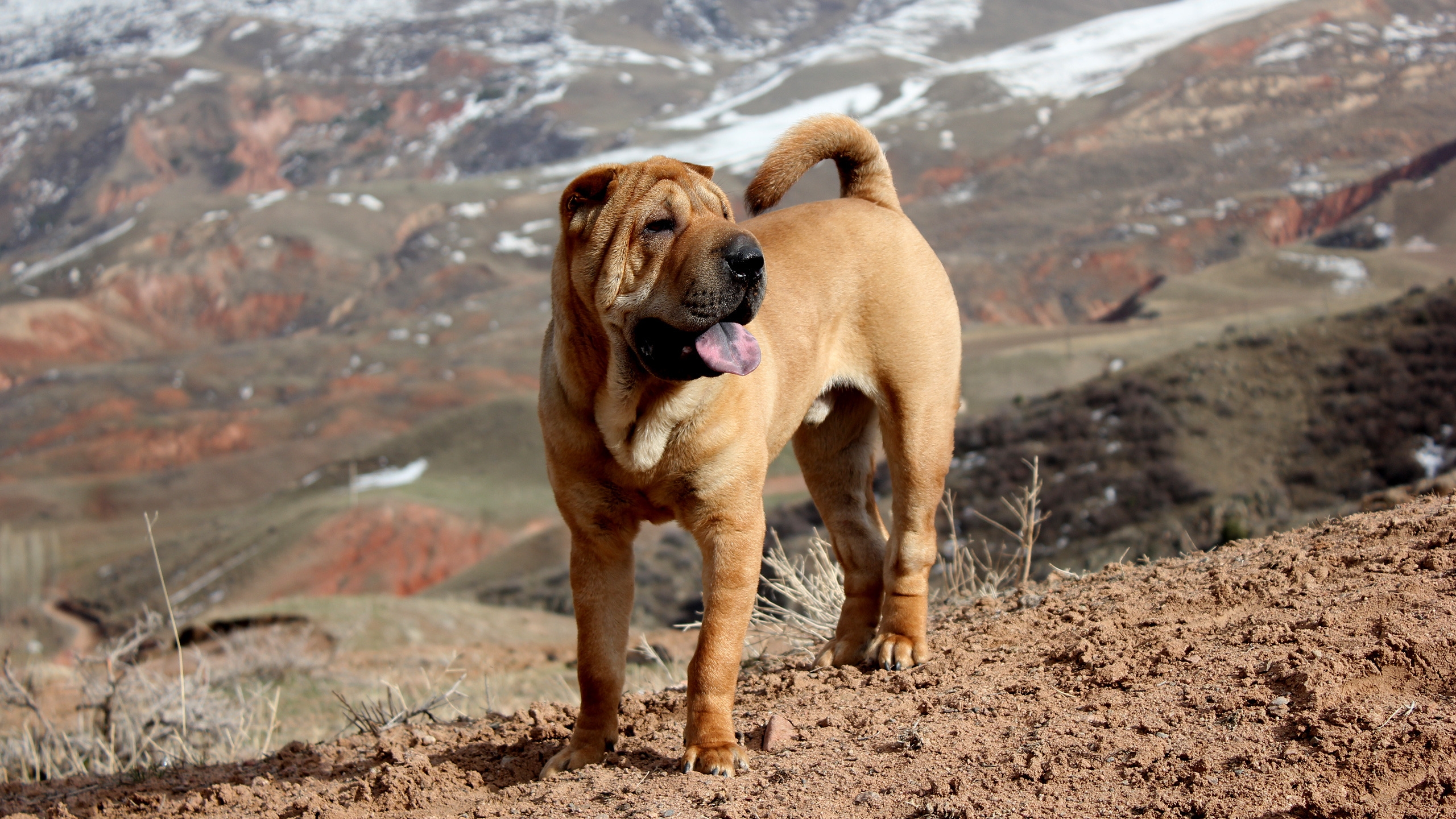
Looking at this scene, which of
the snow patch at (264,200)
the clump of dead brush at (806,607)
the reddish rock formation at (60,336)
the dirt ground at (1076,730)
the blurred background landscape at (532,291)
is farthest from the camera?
the snow patch at (264,200)

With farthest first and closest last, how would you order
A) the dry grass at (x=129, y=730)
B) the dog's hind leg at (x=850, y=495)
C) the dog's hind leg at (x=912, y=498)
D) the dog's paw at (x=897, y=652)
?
1. the dry grass at (x=129, y=730)
2. the dog's hind leg at (x=850, y=495)
3. the dog's hind leg at (x=912, y=498)
4. the dog's paw at (x=897, y=652)

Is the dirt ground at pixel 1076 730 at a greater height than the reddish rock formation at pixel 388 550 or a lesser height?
greater

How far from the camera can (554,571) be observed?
27.1 meters

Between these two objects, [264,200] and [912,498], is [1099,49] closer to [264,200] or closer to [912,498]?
[264,200]

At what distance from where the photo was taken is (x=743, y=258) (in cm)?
380

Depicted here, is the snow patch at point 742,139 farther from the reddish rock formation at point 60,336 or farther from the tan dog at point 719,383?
the tan dog at point 719,383

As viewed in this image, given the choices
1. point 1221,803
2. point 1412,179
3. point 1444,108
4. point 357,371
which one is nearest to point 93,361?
point 357,371

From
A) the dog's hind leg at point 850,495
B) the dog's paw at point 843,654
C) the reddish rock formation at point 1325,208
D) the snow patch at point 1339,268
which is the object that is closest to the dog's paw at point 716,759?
the dog's paw at point 843,654

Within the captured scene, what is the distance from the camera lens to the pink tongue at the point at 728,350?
152 inches

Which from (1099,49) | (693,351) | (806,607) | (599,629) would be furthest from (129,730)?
(1099,49)

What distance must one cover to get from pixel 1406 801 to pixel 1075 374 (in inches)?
1574

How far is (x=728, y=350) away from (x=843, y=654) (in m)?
2.23

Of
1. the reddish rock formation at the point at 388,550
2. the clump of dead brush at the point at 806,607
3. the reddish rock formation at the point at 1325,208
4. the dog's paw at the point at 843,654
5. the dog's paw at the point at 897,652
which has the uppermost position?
the dog's paw at the point at 897,652

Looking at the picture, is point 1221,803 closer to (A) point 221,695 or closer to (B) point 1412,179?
(A) point 221,695
